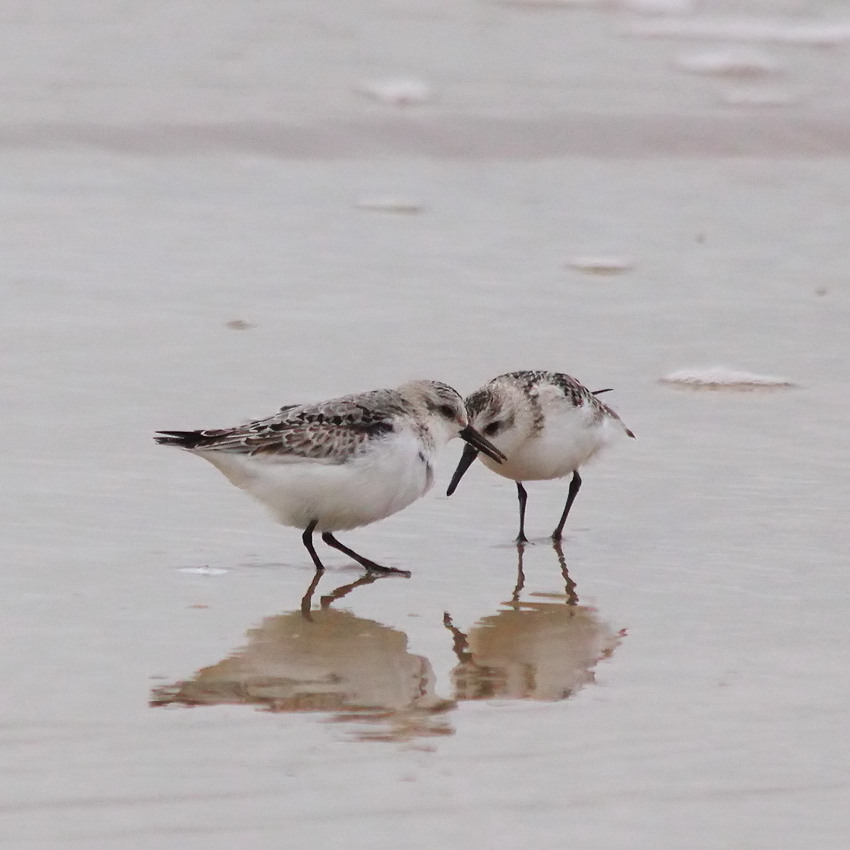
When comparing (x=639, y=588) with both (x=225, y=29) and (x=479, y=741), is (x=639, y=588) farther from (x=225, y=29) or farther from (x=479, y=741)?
(x=225, y=29)

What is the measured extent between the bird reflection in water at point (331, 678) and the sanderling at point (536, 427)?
1231mm

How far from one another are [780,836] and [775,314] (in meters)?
5.21

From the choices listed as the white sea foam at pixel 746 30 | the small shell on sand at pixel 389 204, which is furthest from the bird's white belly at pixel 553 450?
the white sea foam at pixel 746 30

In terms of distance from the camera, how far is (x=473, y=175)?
10930mm

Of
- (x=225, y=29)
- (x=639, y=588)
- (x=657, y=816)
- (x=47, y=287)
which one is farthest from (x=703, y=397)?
(x=225, y=29)

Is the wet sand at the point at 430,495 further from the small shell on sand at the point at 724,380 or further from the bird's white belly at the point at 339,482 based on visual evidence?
the bird's white belly at the point at 339,482

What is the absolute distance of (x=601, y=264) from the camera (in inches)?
359

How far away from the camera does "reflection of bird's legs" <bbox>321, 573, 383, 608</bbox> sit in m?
5.21


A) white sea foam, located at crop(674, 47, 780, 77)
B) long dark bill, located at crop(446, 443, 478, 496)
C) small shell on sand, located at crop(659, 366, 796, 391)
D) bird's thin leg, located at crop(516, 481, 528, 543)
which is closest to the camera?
bird's thin leg, located at crop(516, 481, 528, 543)

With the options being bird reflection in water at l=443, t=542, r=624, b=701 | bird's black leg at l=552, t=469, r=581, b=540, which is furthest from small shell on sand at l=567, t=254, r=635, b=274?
bird reflection in water at l=443, t=542, r=624, b=701

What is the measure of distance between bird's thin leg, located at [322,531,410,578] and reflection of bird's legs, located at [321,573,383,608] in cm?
2

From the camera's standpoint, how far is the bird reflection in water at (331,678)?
4121 millimetres

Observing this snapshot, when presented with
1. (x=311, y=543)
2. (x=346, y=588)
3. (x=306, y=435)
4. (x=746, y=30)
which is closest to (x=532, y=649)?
(x=346, y=588)

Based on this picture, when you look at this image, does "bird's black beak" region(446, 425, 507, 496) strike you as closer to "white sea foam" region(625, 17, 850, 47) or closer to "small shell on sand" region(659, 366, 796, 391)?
"small shell on sand" region(659, 366, 796, 391)
